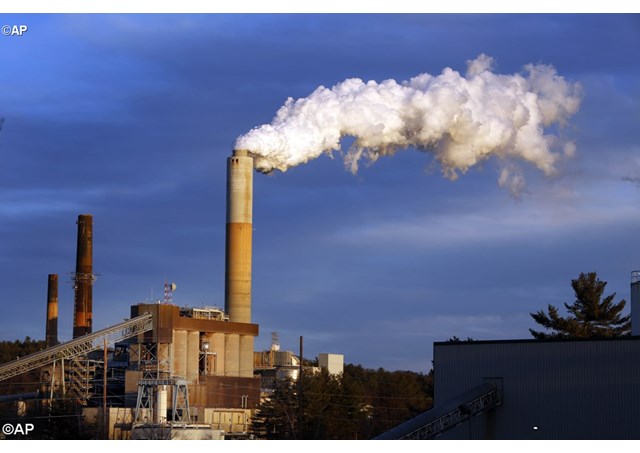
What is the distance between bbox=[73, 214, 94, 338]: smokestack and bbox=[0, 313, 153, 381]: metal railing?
9.38m

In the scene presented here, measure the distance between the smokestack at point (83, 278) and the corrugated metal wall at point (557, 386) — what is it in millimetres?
47589

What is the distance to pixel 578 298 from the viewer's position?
258ft

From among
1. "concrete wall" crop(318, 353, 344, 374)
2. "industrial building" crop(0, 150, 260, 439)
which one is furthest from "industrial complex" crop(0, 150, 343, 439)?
"concrete wall" crop(318, 353, 344, 374)

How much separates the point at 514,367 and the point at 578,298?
37.9 meters

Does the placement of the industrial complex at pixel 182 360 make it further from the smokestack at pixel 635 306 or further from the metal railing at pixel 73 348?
the smokestack at pixel 635 306

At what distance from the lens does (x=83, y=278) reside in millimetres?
85938

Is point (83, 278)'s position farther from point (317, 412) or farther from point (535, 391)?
point (535, 391)

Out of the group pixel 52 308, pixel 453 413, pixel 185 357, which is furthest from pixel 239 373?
pixel 453 413

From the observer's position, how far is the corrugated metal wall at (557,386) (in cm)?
3947

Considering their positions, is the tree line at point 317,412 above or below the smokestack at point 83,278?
below

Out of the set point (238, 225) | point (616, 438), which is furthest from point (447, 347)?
point (238, 225)

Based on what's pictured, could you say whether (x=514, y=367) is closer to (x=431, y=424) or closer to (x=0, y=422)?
(x=431, y=424)

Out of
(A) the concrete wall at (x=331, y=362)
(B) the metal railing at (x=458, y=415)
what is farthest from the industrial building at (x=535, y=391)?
(A) the concrete wall at (x=331, y=362)

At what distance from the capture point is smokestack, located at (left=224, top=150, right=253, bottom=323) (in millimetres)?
75562
